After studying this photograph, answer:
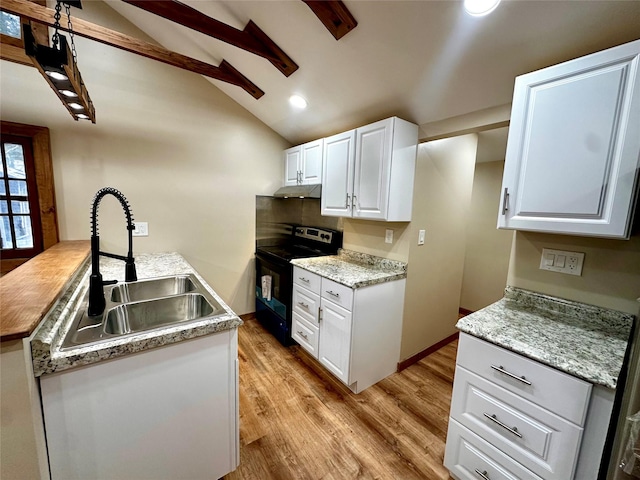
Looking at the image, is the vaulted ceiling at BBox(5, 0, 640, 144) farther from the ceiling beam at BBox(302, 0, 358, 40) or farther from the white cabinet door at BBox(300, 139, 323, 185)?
the white cabinet door at BBox(300, 139, 323, 185)

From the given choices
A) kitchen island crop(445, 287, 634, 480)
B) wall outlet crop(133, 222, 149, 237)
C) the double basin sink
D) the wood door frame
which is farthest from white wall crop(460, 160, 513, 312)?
the wood door frame

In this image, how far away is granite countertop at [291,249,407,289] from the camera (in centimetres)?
200

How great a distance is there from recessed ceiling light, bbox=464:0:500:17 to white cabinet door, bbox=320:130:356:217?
1.09 m

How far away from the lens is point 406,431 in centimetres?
177

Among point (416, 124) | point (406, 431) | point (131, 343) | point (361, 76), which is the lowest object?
point (406, 431)

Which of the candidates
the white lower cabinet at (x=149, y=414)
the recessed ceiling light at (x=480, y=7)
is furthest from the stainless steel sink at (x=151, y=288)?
the recessed ceiling light at (x=480, y=7)

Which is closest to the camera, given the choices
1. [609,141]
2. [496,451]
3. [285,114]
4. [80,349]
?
[80,349]

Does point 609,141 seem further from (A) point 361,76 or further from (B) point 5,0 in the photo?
(B) point 5,0

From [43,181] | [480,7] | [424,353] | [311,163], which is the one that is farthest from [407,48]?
[43,181]

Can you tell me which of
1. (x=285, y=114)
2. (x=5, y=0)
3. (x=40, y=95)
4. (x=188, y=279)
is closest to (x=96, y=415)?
(x=188, y=279)

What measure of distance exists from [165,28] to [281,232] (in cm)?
224

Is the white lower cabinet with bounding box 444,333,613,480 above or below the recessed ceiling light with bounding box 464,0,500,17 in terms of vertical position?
below

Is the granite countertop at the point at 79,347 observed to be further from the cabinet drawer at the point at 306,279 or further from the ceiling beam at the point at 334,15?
the ceiling beam at the point at 334,15

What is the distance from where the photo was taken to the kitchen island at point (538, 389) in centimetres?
100
